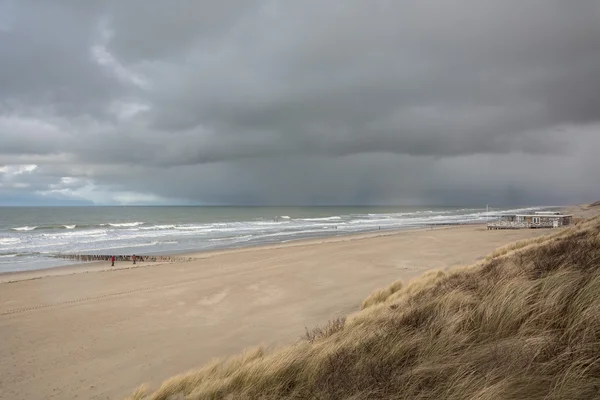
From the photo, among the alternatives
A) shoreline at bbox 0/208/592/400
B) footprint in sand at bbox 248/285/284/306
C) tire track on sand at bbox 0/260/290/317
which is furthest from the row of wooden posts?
footprint in sand at bbox 248/285/284/306

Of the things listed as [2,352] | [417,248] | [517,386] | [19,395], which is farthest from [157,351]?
[417,248]

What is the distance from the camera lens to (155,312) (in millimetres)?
13789

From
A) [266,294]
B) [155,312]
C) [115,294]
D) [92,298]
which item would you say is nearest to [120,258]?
[115,294]

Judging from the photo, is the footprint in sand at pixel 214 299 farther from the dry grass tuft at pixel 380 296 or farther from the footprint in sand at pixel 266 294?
the dry grass tuft at pixel 380 296

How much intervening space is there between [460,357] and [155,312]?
1233 cm

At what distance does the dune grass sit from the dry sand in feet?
12.1

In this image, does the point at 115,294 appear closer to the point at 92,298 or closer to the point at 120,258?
the point at 92,298

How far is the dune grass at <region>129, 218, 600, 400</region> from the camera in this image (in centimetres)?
318

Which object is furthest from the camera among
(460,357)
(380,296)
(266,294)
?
(266,294)

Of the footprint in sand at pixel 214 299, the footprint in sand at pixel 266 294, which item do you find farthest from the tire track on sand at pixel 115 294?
the footprint in sand at pixel 266 294

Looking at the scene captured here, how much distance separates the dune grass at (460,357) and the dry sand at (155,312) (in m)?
3.69

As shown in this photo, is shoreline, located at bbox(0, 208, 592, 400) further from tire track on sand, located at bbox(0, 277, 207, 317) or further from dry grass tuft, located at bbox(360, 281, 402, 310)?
dry grass tuft, located at bbox(360, 281, 402, 310)

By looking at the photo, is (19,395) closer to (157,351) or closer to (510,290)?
(157,351)

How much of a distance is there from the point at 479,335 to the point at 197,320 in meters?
9.98
